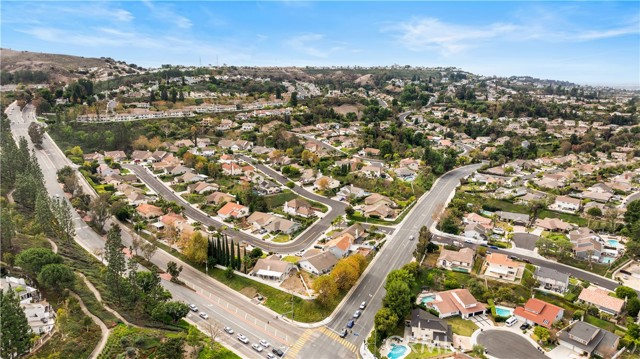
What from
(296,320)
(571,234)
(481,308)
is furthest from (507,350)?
(571,234)

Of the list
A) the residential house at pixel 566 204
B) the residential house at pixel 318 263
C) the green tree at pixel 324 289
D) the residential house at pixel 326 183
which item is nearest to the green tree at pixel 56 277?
the green tree at pixel 324 289

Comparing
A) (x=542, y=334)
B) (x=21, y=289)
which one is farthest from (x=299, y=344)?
(x=21, y=289)

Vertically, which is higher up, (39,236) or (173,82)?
(173,82)

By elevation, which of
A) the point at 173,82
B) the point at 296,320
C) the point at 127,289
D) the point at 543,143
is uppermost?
the point at 173,82

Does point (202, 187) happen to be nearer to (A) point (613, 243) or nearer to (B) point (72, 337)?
(B) point (72, 337)

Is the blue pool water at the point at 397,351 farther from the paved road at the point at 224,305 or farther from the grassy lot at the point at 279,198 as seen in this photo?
the grassy lot at the point at 279,198

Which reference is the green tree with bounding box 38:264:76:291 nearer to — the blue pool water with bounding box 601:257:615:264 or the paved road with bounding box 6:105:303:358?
the paved road with bounding box 6:105:303:358

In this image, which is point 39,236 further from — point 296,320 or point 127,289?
point 296,320
